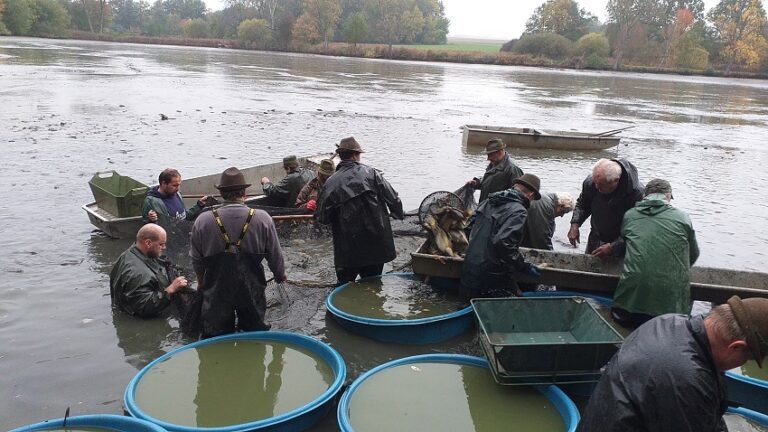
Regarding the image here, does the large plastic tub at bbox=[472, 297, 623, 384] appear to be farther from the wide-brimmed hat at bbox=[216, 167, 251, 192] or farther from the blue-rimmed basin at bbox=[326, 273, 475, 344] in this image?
the wide-brimmed hat at bbox=[216, 167, 251, 192]

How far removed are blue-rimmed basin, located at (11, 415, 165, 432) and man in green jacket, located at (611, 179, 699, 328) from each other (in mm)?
4172

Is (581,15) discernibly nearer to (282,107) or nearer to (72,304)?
(282,107)

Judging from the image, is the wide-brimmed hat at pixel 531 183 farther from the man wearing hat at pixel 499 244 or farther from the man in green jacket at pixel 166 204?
the man in green jacket at pixel 166 204

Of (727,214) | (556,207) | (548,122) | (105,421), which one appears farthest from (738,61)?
(105,421)

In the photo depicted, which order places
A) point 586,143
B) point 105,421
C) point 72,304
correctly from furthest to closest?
point 586,143
point 72,304
point 105,421

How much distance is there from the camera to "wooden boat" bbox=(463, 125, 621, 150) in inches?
698

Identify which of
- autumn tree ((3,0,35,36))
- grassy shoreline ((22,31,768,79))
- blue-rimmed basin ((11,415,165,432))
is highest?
autumn tree ((3,0,35,36))

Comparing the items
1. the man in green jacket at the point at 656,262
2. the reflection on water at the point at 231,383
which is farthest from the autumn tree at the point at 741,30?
the reflection on water at the point at 231,383

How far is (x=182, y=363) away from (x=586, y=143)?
16074 mm

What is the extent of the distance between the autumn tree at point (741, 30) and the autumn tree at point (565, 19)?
58.1ft

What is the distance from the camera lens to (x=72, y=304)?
20.9 feet

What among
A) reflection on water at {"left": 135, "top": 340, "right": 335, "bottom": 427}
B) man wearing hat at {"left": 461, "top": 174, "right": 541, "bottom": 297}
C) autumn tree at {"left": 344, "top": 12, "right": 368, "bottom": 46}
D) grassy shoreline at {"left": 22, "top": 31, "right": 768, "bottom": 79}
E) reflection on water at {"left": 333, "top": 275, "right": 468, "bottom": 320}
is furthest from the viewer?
autumn tree at {"left": 344, "top": 12, "right": 368, "bottom": 46}

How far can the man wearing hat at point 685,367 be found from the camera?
219cm

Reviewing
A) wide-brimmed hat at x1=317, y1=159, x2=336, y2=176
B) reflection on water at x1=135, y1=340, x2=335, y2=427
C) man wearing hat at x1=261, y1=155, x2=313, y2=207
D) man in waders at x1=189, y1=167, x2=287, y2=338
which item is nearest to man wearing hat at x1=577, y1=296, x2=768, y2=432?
reflection on water at x1=135, y1=340, x2=335, y2=427
